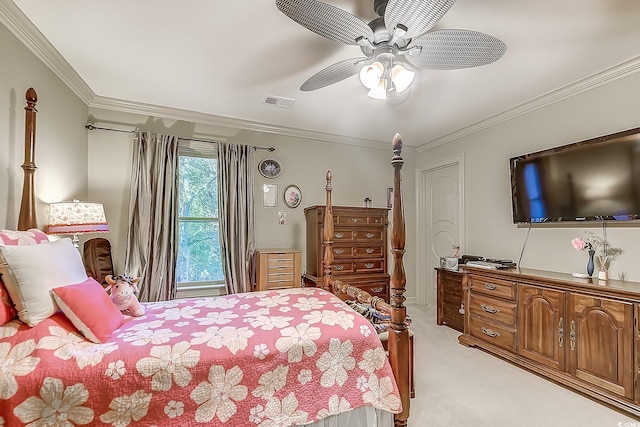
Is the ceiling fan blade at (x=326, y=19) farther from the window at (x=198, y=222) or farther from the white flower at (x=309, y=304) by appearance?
the window at (x=198, y=222)

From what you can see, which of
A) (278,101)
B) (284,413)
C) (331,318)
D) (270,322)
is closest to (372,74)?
(278,101)

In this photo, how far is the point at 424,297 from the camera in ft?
15.5

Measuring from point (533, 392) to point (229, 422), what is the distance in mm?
2311

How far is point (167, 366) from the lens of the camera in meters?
1.33

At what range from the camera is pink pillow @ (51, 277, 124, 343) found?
4.67 ft

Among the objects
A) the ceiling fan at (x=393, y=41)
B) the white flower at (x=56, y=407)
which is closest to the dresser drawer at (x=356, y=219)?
the ceiling fan at (x=393, y=41)

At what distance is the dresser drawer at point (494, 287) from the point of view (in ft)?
9.15

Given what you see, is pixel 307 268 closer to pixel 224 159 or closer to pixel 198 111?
pixel 224 159

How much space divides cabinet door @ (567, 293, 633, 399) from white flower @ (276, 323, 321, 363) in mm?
2114

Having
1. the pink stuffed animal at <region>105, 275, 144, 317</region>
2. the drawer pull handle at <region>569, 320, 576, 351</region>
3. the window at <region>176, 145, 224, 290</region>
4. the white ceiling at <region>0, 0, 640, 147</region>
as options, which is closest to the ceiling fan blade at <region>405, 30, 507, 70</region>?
the white ceiling at <region>0, 0, 640, 147</region>

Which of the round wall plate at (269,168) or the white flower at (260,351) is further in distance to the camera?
the round wall plate at (269,168)

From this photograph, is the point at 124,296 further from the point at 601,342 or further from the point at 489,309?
the point at 601,342

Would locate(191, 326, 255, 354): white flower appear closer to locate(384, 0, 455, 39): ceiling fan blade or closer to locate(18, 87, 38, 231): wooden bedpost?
locate(18, 87, 38, 231): wooden bedpost

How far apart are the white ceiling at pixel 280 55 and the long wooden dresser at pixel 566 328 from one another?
1.75 m
